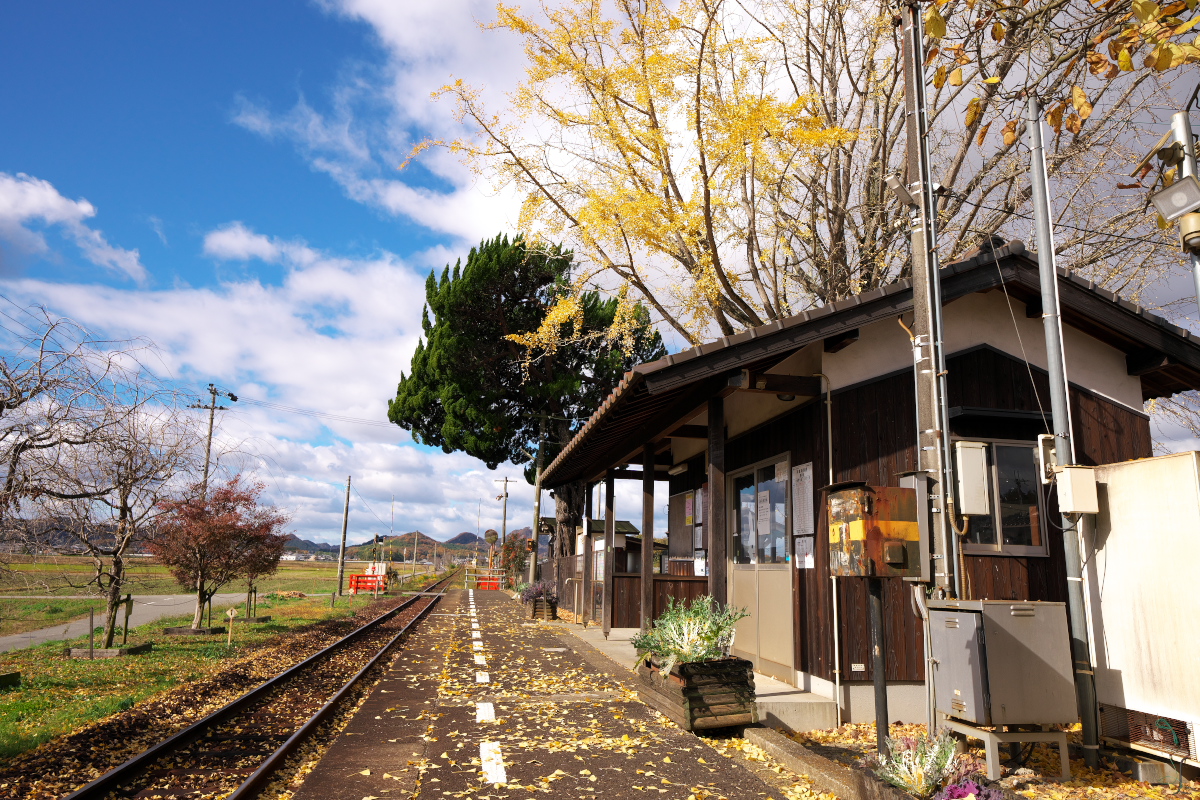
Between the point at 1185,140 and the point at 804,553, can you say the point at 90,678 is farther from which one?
the point at 1185,140

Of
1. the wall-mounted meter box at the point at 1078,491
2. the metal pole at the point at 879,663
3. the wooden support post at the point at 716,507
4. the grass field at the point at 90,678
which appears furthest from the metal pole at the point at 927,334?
the grass field at the point at 90,678

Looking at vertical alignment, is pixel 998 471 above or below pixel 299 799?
above

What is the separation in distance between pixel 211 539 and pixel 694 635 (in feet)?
38.5

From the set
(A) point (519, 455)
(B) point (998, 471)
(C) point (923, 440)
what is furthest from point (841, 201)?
(A) point (519, 455)

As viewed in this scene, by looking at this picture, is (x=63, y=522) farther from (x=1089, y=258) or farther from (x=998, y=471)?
(x=1089, y=258)

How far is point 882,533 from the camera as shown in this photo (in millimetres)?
5113

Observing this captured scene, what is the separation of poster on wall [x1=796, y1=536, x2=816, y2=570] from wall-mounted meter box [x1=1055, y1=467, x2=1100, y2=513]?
2501 mm

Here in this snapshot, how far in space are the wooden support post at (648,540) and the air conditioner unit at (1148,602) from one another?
5058 mm

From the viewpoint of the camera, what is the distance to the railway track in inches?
202

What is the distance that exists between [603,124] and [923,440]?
936 cm

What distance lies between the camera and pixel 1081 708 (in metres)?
5.32

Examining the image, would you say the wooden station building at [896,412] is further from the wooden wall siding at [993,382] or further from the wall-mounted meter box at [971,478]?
the wall-mounted meter box at [971,478]

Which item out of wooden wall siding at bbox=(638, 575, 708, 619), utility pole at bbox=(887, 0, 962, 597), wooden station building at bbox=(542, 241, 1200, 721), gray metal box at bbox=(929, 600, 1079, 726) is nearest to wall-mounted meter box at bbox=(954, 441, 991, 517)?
utility pole at bbox=(887, 0, 962, 597)

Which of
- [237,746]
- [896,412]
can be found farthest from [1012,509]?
[237,746]
